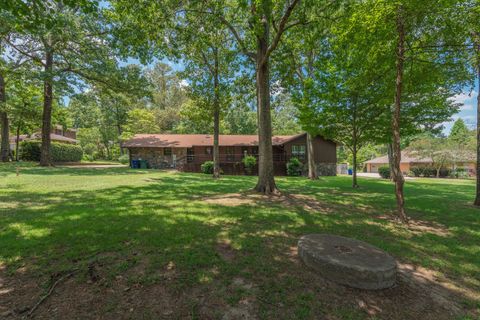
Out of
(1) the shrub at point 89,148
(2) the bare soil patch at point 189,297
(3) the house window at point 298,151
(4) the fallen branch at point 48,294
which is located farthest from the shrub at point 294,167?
(1) the shrub at point 89,148

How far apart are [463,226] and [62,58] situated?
24426mm

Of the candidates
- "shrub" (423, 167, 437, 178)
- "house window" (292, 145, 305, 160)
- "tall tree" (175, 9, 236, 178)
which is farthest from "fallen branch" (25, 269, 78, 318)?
"shrub" (423, 167, 437, 178)

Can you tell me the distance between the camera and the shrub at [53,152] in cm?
2325

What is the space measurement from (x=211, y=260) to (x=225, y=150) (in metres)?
21.1

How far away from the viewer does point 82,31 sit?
47.5ft

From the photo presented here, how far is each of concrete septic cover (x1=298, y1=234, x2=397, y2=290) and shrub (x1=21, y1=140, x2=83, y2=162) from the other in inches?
1153

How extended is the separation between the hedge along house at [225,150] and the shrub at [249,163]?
1805 mm

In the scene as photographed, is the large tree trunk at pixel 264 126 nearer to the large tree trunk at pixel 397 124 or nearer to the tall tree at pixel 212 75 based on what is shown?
the large tree trunk at pixel 397 124

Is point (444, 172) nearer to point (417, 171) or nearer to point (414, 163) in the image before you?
point (417, 171)

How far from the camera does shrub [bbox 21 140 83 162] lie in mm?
23250

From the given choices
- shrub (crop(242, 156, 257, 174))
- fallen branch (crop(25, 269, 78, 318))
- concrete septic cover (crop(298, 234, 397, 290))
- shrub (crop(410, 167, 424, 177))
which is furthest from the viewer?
shrub (crop(410, 167, 424, 177))

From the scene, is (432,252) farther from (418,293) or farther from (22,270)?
(22,270)

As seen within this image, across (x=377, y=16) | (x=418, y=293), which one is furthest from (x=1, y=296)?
(x=377, y=16)

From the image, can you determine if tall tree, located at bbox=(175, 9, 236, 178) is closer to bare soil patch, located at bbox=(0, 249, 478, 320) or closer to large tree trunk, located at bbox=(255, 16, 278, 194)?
large tree trunk, located at bbox=(255, 16, 278, 194)
